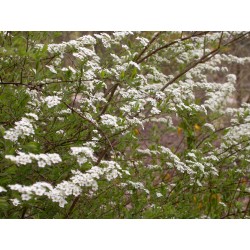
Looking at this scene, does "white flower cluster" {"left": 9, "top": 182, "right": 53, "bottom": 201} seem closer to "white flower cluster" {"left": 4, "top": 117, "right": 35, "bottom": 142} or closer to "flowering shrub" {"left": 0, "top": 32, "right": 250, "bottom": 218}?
"flowering shrub" {"left": 0, "top": 32, "right": 250, "bottom": 218}

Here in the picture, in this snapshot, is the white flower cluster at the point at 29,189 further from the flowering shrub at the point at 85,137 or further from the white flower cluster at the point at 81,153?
the white flower cluster at the point at 81,153

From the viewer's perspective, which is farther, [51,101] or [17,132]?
[51,101]

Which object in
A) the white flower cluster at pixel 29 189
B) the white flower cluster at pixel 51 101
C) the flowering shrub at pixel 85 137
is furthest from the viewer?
the white flower cluster at pixel 51 101

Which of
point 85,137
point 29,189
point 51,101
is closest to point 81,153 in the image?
point 51,101

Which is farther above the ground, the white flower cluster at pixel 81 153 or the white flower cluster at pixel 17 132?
the white flower cluster at pixel 17 132

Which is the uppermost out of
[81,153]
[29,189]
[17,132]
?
[17,132]

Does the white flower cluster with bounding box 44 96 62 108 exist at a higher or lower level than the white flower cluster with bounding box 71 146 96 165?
higher

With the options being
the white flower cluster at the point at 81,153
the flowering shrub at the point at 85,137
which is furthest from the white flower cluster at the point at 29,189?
the white flower cluster at the point at 81,153

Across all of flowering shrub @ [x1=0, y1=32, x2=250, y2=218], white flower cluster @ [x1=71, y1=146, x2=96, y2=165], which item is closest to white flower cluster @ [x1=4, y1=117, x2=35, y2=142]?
flowering shrub @ [x1=0, y1=32, x2=250, y2=218]

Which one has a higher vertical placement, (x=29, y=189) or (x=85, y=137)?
(x=85, y=137)

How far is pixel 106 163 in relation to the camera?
2381 mm

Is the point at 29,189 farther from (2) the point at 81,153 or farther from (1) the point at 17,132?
(2) the point at 81,153
